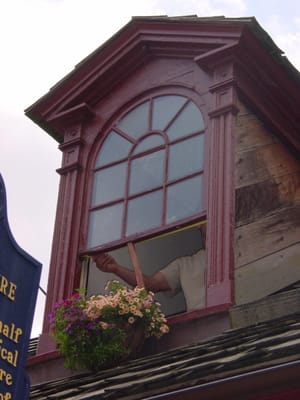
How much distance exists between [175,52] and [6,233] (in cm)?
417

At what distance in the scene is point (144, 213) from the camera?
32.2 ft

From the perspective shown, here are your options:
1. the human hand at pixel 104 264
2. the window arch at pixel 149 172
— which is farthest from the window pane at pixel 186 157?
the human hand at pixel 104 264

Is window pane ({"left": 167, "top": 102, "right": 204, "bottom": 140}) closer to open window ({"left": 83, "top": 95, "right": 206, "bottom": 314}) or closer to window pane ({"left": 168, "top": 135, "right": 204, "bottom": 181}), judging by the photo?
open window ({"left": 83, "top": 95, "right": 206, "bottom": 314})

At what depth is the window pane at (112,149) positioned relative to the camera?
34.2 ft

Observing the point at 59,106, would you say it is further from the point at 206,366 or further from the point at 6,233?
the point at 206,366

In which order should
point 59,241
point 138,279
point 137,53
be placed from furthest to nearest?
point 137,53
point 59,241
point 138,279

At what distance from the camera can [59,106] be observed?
36.4ft

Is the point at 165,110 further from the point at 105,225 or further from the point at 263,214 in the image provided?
the point at 263,214

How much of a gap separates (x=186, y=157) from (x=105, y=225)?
1.01 meters

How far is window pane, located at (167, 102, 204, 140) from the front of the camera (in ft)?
32.8

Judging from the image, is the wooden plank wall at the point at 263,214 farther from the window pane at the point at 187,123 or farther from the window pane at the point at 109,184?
the window pane at the point at 109,184

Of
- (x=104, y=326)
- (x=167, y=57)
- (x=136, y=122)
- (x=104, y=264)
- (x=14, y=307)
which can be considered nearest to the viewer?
(x=14, y=307)

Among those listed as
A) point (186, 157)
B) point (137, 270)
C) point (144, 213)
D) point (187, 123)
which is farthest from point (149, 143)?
point (137, 270)

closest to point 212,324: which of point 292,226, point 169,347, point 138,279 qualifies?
point 169,347
